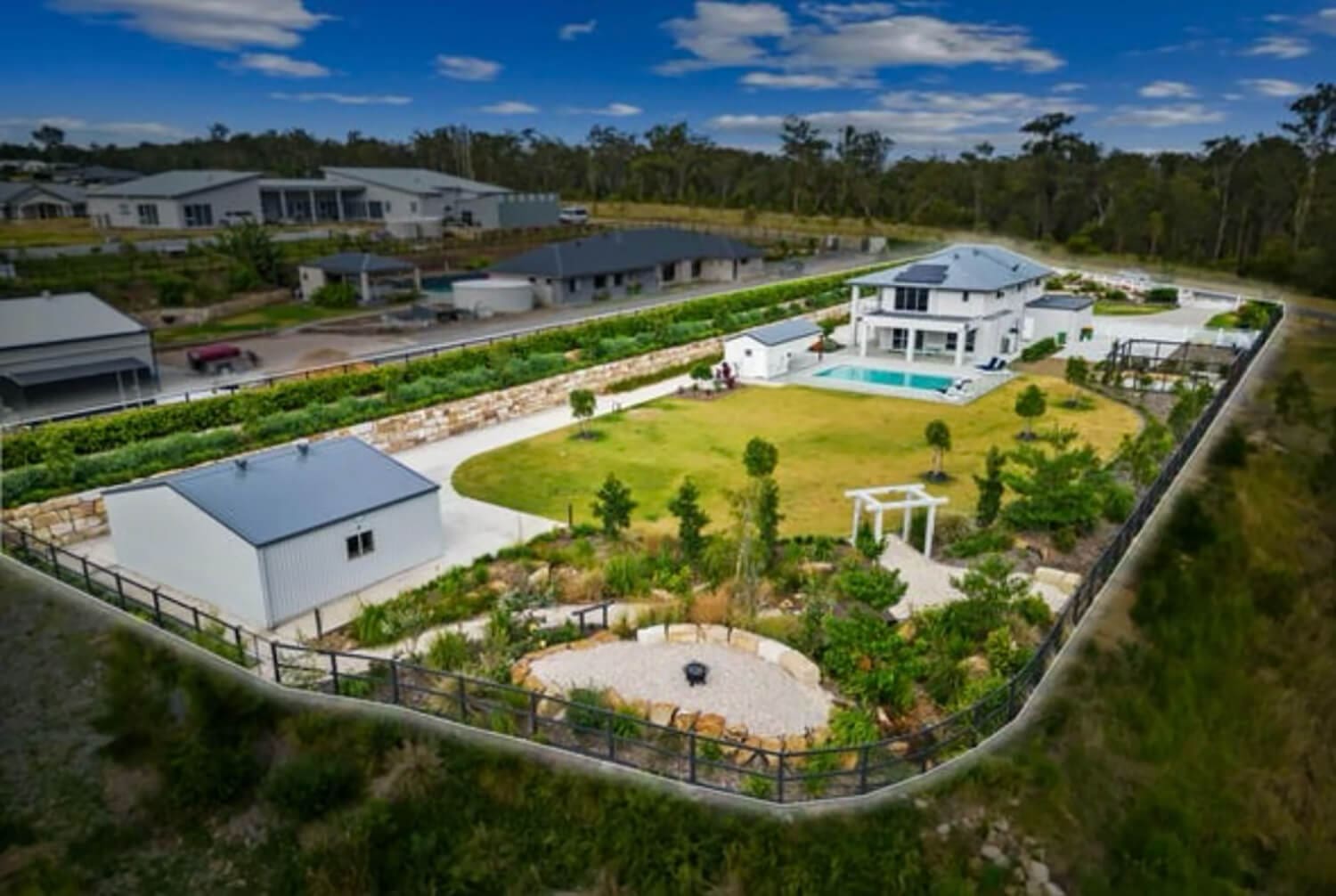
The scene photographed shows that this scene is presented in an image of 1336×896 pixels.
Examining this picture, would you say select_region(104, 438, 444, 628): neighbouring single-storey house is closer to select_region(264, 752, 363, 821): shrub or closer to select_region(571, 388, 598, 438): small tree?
select_region(264, 752, 363, 821): shrub

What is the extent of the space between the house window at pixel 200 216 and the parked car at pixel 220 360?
116 feet

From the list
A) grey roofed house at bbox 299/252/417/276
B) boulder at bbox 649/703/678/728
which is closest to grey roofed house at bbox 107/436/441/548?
boulder at bbox 649/703/678/728

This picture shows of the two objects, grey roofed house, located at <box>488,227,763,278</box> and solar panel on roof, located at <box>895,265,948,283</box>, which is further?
grey roofed house, located at <box>488,227,763,278</box>

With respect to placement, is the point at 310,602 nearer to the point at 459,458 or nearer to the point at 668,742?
the point at 668,742

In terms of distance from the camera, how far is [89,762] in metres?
10.7

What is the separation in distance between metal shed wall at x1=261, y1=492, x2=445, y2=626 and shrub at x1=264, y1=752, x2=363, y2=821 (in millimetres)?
4122

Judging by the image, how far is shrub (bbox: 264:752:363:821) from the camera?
10117 millimetres

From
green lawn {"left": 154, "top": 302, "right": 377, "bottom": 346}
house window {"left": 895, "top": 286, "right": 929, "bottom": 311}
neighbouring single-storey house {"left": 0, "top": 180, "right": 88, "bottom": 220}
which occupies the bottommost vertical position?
green lawn {"left": 154, "top": 302, "right": 377, "bottom": 346}

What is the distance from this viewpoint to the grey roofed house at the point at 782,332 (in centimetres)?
3203

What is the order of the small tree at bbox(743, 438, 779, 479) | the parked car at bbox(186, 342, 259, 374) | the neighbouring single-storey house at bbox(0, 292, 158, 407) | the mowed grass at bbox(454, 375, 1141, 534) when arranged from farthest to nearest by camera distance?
the parked car at bbox(186, 342, 259, 374), the neighbouring single-storey house at bbox(0, 292, 158, 407), the mowed grass at bbox(454, 375, 1141, 534), the small tree at bbox(743, 438, 779, 479)

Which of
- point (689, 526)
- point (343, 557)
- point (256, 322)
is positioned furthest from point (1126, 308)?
point (343, 557)

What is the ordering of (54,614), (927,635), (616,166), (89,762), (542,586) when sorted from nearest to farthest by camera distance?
(89,762) < (927,635) < (54,614) < (542,586) < (616,166)

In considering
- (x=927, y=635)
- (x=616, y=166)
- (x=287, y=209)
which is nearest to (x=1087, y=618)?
(x=927, y=635)

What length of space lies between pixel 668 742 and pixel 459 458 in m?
14.1
